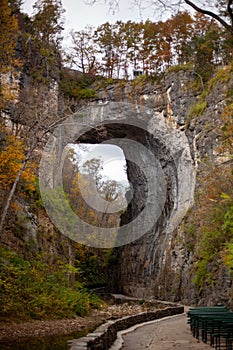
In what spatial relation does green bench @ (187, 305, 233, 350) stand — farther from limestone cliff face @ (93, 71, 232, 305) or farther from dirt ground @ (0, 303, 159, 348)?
limestone cliff face @ (93, 71, 232, 305)

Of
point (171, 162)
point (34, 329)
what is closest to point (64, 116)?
point (34, 329)

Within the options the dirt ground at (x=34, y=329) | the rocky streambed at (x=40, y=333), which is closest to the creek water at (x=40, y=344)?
the rocky streambed at (x=40, y=333)

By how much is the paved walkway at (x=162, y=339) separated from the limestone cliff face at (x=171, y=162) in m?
8.29

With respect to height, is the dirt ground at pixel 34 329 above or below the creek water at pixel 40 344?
below

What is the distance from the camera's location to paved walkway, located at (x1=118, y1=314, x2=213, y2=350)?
353 inches

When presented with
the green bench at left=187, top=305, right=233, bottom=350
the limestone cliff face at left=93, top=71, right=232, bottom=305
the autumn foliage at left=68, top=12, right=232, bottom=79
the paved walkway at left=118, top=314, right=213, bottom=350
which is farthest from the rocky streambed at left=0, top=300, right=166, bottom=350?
the autumn foliage at left=68, top=12, right=232, bottom=79

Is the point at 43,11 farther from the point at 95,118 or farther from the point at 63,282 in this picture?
the point at 63,282

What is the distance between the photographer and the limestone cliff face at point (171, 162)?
23750 mm

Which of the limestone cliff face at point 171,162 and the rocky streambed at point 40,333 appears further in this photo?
the limestone cliff face at point 171,162

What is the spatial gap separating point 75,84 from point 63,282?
777 inches

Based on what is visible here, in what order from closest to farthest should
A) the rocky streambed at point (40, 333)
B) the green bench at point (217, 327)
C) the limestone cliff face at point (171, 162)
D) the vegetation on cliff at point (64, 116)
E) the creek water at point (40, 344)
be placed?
the creek water at point (40, 344) < the rocky streambed at point (40, 333) < the green bench at point (217, 327) < the vegetation on cliff at point (64, 116) < the limestone cliff face at point (171, 162)

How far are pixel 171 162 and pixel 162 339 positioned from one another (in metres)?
18.8

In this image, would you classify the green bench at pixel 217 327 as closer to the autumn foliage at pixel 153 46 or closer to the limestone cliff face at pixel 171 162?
the limestone cliff face at pixel 171 162

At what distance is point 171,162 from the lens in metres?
28.2
